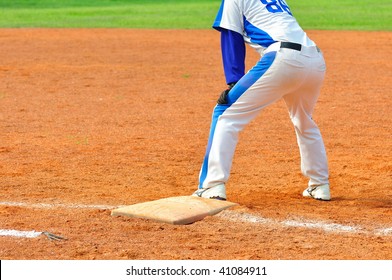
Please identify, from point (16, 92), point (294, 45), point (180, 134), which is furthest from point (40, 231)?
point (16, 92)

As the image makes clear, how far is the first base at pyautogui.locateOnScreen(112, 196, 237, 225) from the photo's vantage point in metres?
5.56

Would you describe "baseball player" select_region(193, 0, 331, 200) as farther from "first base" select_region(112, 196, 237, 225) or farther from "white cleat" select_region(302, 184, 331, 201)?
"white cleat" select_region(302, 184, 331, 201)

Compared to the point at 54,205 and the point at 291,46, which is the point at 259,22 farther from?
the point at 54,205

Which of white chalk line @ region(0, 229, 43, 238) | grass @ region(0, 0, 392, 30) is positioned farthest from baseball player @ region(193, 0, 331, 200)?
grass @ region(0, 0, 392, 30)

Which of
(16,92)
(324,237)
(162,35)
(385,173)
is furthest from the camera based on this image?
(162,35)

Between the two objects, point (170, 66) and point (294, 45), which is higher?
point (294, 45)

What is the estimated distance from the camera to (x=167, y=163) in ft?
25.3

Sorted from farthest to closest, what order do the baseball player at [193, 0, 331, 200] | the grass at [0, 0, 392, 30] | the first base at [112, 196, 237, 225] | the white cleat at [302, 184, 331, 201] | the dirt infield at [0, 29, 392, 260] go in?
the grass at [0, 0, 392, 30], the white cleat at [302, 184, 331, 201], the baseball player at [193, 0, 331, 200], the first base at [112, 196, 237, 225], the dirt infield at [0, 29, 392, 260]

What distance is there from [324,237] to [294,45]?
1380 mm

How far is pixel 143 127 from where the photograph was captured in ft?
31.3

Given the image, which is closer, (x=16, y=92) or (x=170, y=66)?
(x=16, y=92)

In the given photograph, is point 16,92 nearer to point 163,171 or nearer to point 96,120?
point 96,120

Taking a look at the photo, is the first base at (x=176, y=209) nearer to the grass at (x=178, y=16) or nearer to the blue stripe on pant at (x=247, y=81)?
the blue stripe on pant at (x=247, y=81)

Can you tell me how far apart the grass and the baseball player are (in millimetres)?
16683
